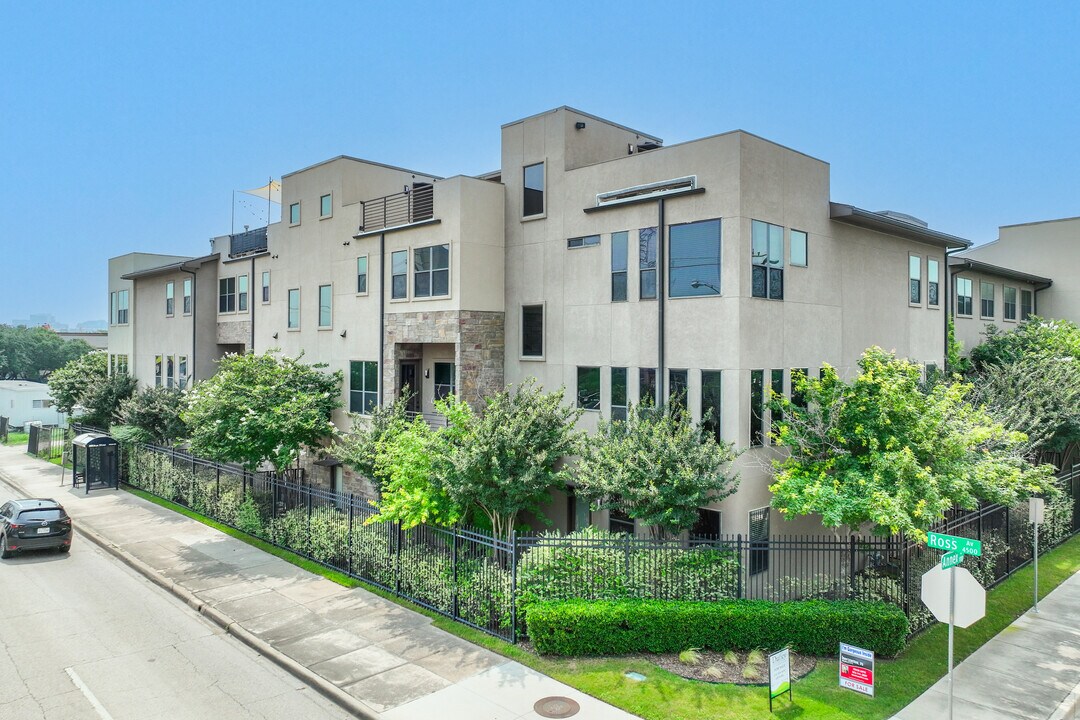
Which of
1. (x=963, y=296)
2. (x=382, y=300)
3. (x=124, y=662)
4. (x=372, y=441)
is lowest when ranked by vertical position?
(x=124, y=662)

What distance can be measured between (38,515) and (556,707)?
55.3 ft

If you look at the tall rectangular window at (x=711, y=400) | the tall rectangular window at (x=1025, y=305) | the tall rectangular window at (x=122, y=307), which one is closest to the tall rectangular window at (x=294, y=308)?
the tall rectangular window at (x=122, y=307)

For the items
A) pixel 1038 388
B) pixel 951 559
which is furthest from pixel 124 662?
pixel 1038 388

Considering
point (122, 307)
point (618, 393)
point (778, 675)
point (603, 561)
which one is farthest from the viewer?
point (122, 307)

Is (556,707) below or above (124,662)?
above

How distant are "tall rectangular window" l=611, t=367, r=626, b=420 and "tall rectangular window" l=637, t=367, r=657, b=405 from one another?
491 mm

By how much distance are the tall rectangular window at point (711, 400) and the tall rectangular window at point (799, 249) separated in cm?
370

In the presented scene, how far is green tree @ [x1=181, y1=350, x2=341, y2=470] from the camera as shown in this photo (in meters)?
22.0

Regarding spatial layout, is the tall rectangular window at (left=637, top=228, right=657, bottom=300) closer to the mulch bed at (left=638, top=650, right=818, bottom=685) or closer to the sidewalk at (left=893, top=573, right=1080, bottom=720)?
the mulch bed at (left=638, top=650, right=818, bottom=685)

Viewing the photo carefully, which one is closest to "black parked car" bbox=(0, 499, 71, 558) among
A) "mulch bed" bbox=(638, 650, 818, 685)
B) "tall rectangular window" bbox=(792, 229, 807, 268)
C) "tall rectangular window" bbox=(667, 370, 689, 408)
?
"mulch bed" bbox=(638, 650, 818, 685)

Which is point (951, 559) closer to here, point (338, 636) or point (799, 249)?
point (799, 249)

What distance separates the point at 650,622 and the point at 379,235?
15613mm

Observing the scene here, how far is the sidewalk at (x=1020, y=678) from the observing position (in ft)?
36.5

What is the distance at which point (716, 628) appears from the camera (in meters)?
12.7
